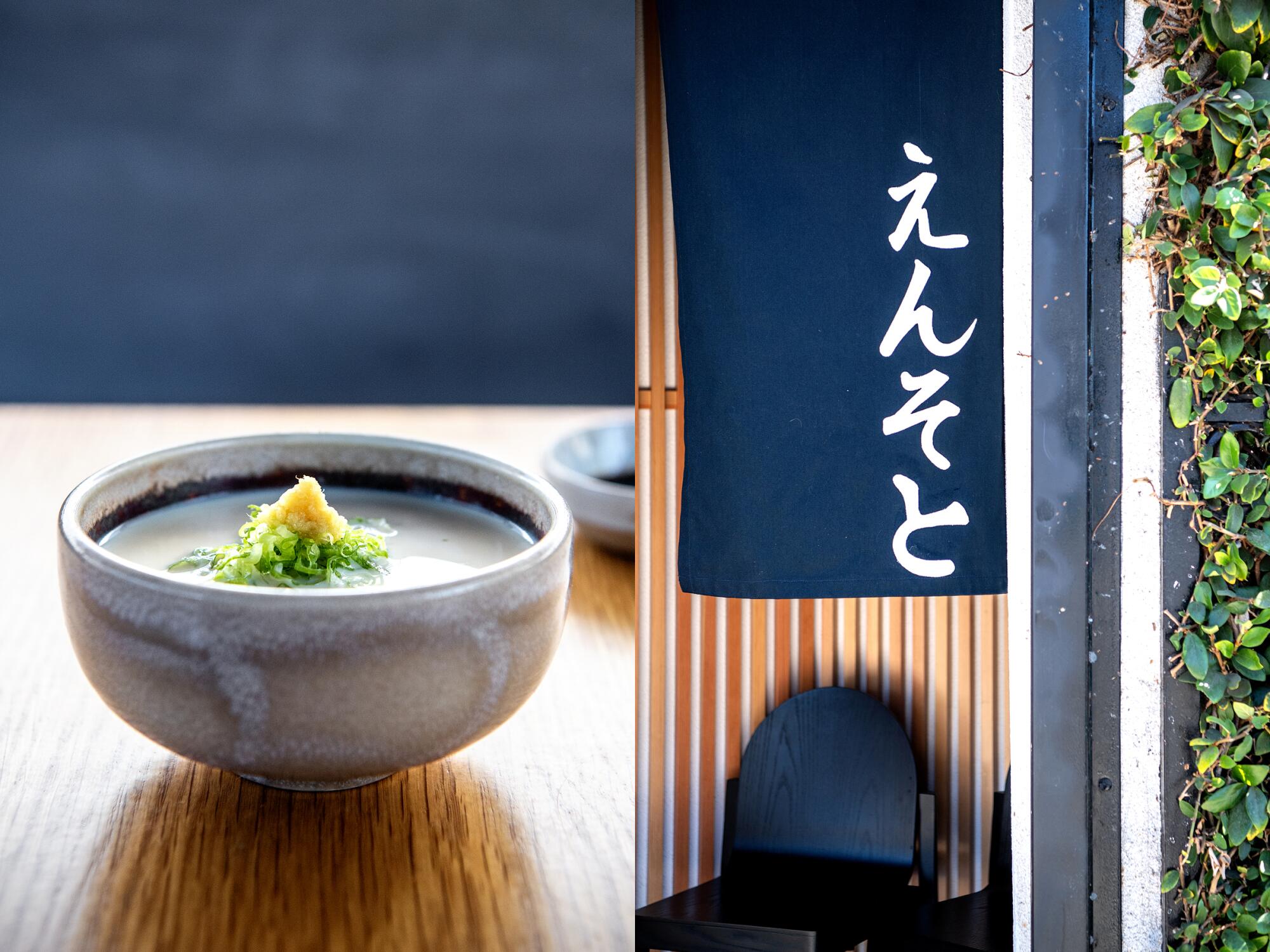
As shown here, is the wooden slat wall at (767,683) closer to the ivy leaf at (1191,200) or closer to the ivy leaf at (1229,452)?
the ivy leaf at (1229,452)

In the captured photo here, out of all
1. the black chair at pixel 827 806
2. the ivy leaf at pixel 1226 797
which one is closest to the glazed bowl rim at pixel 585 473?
the black chair at pixel 827 806

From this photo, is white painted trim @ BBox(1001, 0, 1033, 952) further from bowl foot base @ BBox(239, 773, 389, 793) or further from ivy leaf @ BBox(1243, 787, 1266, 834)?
bowl foot base @ BBox(239, 773, 389, 793)

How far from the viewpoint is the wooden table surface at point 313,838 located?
0.87 meters

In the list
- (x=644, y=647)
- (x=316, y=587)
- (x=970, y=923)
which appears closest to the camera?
(x=316, y=587)

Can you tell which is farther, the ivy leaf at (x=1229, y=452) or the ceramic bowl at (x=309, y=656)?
the ivy leaf at (x=1229, y=452)

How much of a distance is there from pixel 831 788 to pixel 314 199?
346 centimetres

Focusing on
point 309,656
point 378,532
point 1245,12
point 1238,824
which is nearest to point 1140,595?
point 1238,824

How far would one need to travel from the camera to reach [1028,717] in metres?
1.52

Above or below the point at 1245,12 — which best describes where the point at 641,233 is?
below

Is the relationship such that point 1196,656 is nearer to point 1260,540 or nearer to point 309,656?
point 1260,540

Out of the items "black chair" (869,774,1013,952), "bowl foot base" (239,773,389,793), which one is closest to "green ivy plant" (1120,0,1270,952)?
"black chair" (869,774,1013,952)

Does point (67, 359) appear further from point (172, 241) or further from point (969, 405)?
point (969, 405)

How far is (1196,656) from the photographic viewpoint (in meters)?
1.48

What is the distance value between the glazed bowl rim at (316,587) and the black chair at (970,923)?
101cm
